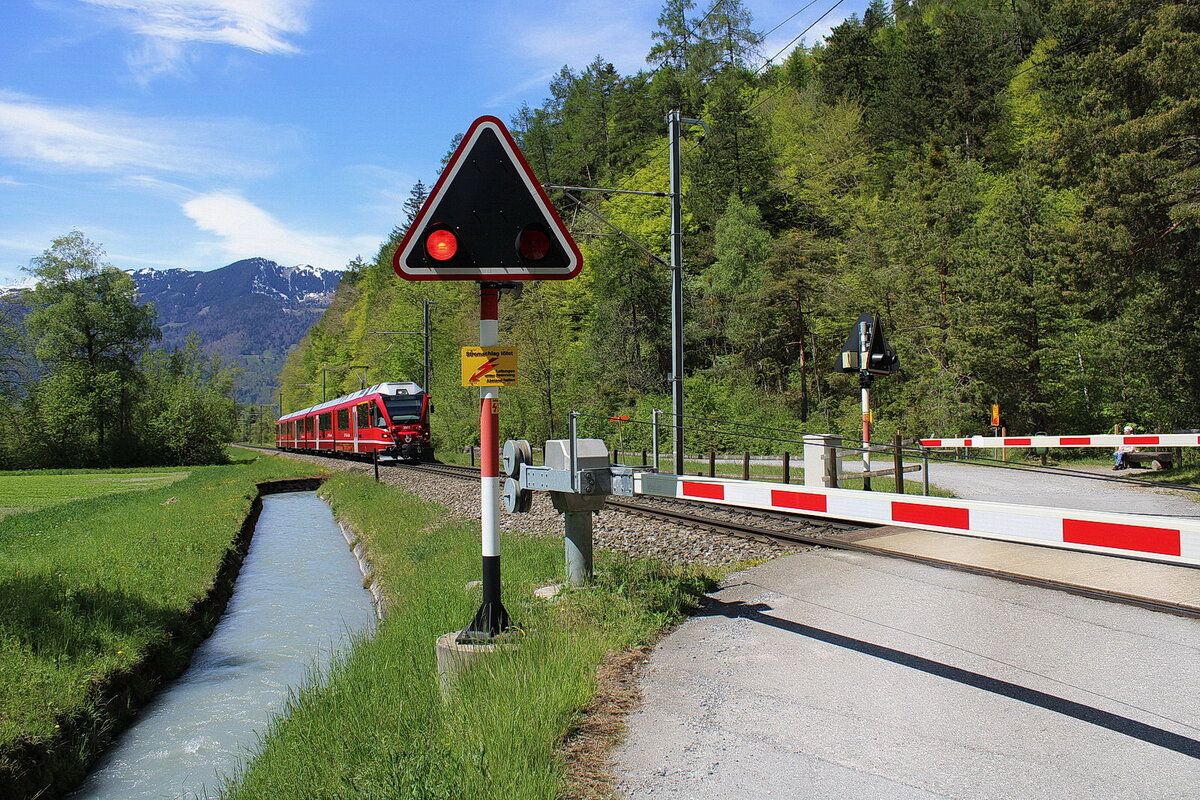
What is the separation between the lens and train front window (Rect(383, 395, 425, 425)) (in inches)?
1262

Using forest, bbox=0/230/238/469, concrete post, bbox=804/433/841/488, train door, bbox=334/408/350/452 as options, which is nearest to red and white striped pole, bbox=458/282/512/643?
concrete post, bbox=804/433/841/488

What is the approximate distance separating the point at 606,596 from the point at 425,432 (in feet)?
90.7

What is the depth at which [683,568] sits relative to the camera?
756cm

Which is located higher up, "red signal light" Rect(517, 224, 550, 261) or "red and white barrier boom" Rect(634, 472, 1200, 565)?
"red signal light" Rect(517, 224, 550, 261)

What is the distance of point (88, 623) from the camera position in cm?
816

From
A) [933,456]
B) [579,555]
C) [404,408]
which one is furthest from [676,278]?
[404,408]

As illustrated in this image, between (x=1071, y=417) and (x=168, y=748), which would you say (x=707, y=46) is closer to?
Result: (x=1071, y=417)

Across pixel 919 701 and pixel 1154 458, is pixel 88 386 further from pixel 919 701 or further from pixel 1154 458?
pixel 919 701

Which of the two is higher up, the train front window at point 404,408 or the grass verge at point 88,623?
the train front window at point 404,408

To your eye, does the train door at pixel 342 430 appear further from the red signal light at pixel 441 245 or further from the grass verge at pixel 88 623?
the red signal light at pixel 441 245

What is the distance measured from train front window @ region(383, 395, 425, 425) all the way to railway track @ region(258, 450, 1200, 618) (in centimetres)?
1818

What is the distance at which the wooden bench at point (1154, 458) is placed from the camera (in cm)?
1875

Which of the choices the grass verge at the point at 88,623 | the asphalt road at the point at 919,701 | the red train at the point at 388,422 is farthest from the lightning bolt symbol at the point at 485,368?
the red train at the point at 388,422

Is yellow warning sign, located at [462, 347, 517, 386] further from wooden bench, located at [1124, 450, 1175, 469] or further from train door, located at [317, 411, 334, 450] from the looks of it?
train door, located at [317, 411, 334, 450]
